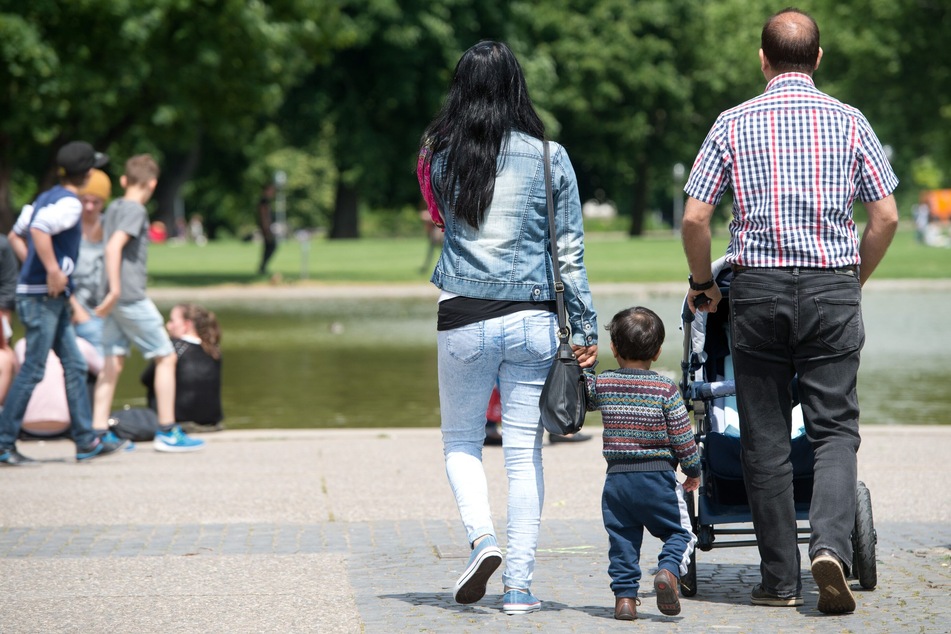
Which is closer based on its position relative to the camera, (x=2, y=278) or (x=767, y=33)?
(x=767, y=33)

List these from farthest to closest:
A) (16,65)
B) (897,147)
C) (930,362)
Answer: (897,147) → (16,65) → (930,362)

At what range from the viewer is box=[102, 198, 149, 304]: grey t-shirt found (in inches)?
355

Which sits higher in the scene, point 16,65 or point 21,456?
point 16,65

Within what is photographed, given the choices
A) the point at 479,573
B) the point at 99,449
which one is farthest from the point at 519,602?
the point at 99,449

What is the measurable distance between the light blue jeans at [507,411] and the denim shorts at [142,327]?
14.4 ft

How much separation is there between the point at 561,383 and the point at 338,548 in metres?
1.75

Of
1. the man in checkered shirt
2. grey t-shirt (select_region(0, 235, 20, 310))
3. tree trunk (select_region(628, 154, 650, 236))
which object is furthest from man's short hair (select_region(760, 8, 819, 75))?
tree trunk (select_region(628, 154, 650, 236))

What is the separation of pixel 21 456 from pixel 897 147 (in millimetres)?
55726

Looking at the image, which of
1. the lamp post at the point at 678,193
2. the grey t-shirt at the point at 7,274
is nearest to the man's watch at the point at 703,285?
the grey t-shirt at the point at 7,274

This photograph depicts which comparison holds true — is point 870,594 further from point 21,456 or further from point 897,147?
point 897,147

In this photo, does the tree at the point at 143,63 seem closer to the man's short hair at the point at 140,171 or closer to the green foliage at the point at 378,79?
the green foliage at the point at 378,79

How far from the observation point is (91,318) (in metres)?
9.35

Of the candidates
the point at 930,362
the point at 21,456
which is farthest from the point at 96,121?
the point at 21,456

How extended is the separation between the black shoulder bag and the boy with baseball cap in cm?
433
